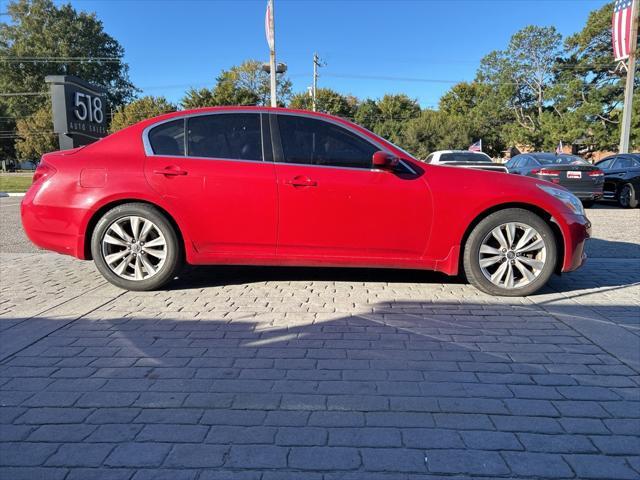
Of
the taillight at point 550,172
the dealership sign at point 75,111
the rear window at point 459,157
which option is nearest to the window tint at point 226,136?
the dealership sign at point 75,111

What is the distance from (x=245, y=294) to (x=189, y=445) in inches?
93.5

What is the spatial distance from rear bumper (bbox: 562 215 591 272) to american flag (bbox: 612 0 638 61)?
18.3m

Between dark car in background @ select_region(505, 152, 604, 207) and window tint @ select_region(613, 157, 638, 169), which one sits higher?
window tint @ select_region(613, 157, 638, 169)

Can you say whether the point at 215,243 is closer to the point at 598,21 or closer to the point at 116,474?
the point at 116,474

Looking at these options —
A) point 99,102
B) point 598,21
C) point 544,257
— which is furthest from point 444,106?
point 544,257

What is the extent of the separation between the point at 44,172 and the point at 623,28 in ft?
73.0

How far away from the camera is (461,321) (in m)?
3.75

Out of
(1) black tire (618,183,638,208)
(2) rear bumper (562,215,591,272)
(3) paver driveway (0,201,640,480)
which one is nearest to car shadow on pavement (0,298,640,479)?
(3) paver driveway (0,201,640,480)

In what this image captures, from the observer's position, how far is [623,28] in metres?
18.8

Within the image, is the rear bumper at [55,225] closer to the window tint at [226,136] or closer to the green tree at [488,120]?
the window tint at [226,136]

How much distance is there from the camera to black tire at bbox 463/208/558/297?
4.31 meters

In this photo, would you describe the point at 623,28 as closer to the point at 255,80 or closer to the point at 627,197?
the point at 627,197

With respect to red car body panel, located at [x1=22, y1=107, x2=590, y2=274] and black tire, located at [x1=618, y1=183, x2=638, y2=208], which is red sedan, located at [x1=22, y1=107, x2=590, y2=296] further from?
black tire, located at [x1=618, y1=183, x2=638, y2=208]

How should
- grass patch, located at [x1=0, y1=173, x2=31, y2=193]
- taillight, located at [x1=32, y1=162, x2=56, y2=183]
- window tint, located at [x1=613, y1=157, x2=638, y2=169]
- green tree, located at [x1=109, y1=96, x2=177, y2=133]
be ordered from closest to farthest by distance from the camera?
taillight, located at [x1=32, y1=162, x2=56, y2=183] → window tint, located at [x1=613, y1=157, x2=638, y2=169] → grass patch, located at [x1=0, y1=173, x2=31, y2=193] → green tree, located at [x1=109, y1=96, x2=177, y2=133]
